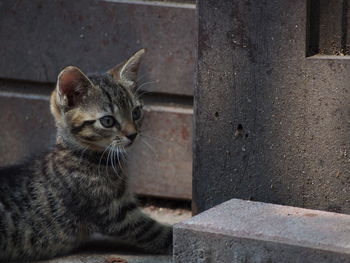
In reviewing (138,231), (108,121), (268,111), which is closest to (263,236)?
(268,111)

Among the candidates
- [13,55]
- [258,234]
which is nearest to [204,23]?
[258,234]

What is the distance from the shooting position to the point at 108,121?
4.97 metres

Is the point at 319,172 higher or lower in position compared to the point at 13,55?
lower

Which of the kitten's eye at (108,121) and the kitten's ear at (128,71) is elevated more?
the kitten's ear at (128,71)

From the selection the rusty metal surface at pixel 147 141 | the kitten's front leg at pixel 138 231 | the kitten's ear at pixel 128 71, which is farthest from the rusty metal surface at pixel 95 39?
the kitten's front leg at pixel 138 231

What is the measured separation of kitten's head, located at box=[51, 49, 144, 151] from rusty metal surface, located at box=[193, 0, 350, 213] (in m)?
0.40

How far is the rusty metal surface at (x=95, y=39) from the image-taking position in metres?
5.77

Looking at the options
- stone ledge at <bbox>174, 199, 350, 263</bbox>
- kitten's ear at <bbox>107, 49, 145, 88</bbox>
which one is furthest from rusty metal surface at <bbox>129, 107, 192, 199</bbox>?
stone ledge at <bbox>174, 199, 350, 263</bbox>

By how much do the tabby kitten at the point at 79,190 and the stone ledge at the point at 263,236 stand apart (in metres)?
0.74

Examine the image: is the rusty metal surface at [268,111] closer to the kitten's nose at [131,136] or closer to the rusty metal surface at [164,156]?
the kitten's nose at [131,136]

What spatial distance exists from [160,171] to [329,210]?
156 cm

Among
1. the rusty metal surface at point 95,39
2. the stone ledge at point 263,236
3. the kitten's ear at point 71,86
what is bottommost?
the stone ledge at point 263,236

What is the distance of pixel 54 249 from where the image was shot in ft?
16.5

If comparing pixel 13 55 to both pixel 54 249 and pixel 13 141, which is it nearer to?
pixel 13 141
